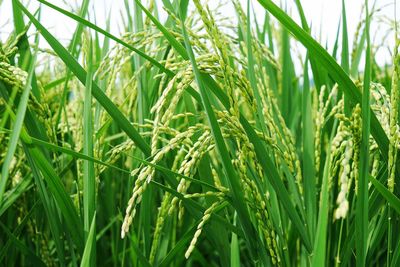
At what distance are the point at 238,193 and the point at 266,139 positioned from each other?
0.39 ft

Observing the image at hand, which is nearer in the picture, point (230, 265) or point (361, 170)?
point (361, 170)

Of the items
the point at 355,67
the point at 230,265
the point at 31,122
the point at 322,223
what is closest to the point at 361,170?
the point at 322,223

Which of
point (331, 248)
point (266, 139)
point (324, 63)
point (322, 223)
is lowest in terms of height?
point (331, 248)

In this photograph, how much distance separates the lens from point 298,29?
109 centimetres

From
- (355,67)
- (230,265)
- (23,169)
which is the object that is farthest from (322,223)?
(23,169)

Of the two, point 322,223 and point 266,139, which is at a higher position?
point 266,139

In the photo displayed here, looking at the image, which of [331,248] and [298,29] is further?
[331,248]

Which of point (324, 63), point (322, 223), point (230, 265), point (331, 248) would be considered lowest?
point (331, 248)

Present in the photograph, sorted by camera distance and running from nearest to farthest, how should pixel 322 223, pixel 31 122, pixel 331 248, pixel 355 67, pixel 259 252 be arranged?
pixel 322 223 < pixel 259 252 < pixel 31 122 < pixel 331 248 < pixel 355 67

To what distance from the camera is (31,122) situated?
1288mm

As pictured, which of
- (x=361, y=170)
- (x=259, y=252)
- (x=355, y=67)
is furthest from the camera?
(x=355, y=67)

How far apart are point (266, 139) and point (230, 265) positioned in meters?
0.37

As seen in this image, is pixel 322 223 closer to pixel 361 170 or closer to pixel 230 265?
pixel 361 170

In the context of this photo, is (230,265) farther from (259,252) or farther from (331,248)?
(331,248)
